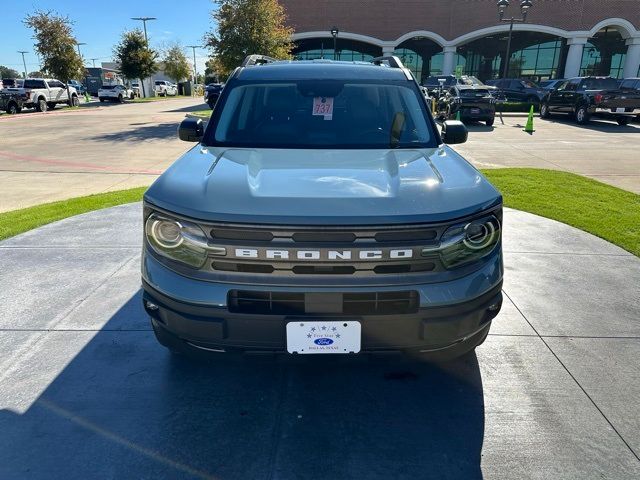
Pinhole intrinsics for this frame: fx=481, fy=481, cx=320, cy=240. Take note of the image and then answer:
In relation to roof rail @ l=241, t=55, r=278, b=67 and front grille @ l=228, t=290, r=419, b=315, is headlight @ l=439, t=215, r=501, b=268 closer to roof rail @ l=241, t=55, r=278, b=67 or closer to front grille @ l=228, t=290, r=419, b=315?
front grille @ l=228, t=290, r=419, b=315

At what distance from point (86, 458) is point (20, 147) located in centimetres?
1445

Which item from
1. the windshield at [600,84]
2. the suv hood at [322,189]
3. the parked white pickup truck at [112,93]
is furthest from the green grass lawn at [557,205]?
the parked white pickup truck at [112,93]

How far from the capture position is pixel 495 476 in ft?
7.43

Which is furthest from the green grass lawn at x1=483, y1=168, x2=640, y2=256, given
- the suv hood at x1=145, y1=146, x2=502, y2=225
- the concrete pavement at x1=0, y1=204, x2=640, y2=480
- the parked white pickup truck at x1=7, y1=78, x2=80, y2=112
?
the parked white pickup truck at x1=7, y1=78, x2=80, y2=112

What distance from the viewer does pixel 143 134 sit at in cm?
1680

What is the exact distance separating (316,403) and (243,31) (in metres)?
19.1

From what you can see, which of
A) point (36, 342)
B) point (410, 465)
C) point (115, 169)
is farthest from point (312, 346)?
point (115, 169)

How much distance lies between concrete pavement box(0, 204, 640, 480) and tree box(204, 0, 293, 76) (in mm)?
17283

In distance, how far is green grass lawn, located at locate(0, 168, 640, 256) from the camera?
19.4 ft

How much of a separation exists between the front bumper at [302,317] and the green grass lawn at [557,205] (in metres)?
3.86

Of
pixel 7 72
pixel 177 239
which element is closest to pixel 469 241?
pixel 177 239

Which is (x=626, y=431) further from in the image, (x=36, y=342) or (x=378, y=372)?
(x=36, y=342)

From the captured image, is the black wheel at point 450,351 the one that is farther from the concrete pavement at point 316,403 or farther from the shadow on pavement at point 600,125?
the shadow on pavement at point 600,125

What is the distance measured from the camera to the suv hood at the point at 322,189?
2211mm
